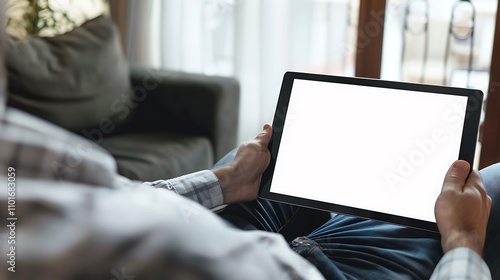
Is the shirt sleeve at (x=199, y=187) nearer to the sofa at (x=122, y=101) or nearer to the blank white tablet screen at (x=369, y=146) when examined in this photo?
the blank white tablet screen at (x=369, y=146)

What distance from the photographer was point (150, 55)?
312 cm

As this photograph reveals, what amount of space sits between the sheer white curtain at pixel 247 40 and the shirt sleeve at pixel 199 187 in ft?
6.14

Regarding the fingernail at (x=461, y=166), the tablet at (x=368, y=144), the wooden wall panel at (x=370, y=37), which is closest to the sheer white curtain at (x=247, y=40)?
the wooden wall panel at (x=370, y=37)

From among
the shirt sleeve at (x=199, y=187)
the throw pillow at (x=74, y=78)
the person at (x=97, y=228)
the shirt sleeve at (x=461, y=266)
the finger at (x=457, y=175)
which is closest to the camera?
the person at (x=97, y=228)

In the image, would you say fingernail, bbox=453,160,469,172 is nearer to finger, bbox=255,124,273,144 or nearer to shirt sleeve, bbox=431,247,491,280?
shirt sleeve, bbox=431,247,491,280

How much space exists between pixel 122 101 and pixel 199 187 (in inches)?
53.4

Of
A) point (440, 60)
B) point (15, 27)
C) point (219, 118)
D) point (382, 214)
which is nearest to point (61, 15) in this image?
point (15, 27)

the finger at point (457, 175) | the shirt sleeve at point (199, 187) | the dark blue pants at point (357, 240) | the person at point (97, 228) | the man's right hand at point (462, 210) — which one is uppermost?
the person at point (97, 228)

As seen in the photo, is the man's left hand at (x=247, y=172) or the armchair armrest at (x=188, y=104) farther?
the armchair armrest at (x=188, y=104)

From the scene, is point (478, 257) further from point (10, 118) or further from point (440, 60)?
point (440, 60)

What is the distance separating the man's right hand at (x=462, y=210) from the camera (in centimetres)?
88

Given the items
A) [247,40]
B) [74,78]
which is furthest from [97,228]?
[247,40]

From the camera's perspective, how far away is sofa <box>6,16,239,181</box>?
2.10 metres

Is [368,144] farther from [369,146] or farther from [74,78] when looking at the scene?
[74,78]
